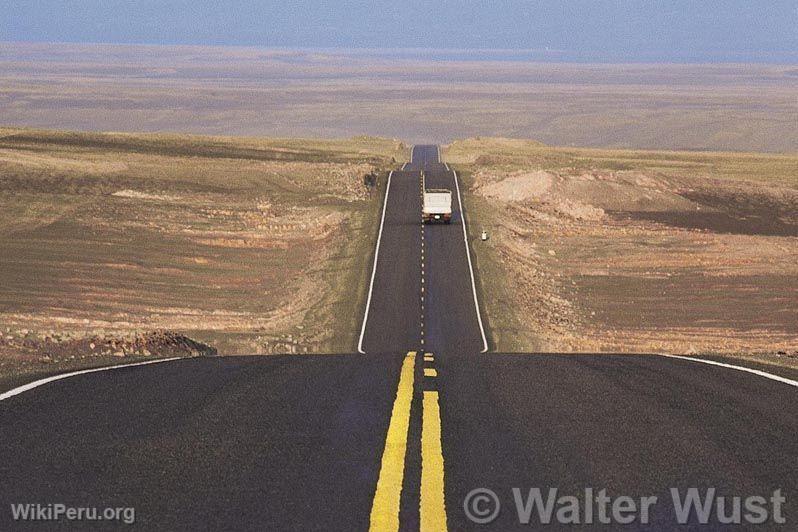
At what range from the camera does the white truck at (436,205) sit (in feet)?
222

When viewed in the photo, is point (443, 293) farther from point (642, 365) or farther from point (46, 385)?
point (46, 385)

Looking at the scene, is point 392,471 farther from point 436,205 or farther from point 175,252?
point 436,205

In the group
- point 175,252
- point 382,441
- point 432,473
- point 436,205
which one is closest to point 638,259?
point 436,205

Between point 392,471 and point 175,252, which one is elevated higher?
point 392,471

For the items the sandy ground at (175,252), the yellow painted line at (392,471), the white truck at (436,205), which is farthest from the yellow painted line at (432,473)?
the white truck at (436,205)

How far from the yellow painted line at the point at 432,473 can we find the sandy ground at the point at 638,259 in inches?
597

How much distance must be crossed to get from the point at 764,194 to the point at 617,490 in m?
91.7

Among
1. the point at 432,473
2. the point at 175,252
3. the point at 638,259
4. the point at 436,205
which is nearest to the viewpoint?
the point at 432,473

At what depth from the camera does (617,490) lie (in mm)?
7289

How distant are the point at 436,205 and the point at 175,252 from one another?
56.8ft

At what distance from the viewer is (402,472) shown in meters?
7.52

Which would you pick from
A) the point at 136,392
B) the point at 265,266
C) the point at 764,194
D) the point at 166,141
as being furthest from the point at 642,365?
the point at 166,141

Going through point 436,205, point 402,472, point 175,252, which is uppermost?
point 402,472

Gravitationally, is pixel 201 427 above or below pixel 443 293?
above
